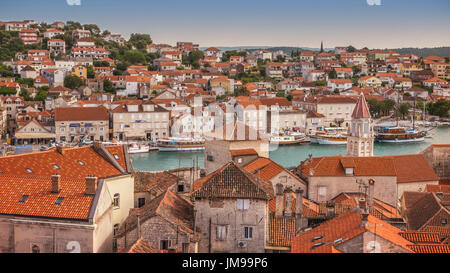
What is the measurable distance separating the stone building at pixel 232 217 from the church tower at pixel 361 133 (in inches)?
354

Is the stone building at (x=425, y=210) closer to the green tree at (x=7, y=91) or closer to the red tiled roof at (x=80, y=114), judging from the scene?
the red tiled roof at (x=80, y=114)

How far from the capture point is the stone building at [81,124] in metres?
20.9

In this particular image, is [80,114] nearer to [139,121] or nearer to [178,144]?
[139,121]

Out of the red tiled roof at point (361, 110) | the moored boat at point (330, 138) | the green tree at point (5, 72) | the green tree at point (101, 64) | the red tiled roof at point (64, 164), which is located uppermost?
the green tree at point (101, 64)

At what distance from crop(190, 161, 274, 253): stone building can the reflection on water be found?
1148cm

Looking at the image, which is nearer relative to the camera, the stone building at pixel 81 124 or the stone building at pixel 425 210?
the stone building at pixel 425 210

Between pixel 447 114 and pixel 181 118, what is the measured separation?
57.9ft

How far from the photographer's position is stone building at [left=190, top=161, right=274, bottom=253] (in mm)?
4637

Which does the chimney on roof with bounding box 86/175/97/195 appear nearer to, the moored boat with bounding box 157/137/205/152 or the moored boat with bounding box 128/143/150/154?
the moored boat with bounding box 128/143/150/154

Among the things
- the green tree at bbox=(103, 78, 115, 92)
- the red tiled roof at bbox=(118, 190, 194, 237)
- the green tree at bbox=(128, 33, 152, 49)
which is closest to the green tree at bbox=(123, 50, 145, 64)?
the green tree at bbox=(128, 33, 152, 49)

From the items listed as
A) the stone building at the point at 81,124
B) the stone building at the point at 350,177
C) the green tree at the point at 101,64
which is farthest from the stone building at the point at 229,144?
the green tree at the point at 101,64

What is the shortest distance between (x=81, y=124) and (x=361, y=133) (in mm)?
12144

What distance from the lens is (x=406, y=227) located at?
6488 millimetres
